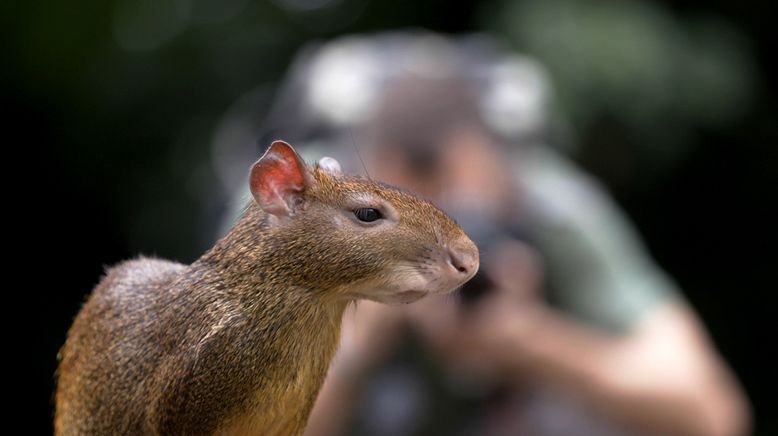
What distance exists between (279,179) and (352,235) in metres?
0.08

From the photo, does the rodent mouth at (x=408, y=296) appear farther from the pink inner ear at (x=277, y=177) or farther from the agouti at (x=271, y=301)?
the pink inner ear at (x=277, y=177)

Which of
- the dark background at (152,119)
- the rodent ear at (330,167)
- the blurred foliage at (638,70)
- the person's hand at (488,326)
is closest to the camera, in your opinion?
the rodent ear at (330,167)

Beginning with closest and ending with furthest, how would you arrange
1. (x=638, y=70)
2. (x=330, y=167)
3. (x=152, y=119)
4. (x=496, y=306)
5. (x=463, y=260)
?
(x=463, y=260) → (x=330, y=167) → (x=496, y=306) → (x=638, y=70) → (x=152, y=119)

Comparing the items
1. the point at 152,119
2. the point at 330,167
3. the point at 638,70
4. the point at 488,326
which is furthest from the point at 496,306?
the point at 152,119

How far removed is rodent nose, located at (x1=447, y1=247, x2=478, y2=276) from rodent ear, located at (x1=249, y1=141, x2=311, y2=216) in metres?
0.16

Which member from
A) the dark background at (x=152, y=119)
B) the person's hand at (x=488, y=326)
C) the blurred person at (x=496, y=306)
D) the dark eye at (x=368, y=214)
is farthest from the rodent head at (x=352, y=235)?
the dark background at (x=152, y=119)

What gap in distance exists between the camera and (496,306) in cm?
227

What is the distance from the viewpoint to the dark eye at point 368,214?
925mm

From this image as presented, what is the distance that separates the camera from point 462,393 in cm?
248

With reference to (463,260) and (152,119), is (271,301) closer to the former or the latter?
(463,260)

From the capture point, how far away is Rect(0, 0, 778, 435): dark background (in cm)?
416

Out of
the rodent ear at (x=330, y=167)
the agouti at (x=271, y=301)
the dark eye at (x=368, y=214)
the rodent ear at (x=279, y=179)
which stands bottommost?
the agouti at (x=271, y=301)

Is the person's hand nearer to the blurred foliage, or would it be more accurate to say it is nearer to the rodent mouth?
the rodent mouth

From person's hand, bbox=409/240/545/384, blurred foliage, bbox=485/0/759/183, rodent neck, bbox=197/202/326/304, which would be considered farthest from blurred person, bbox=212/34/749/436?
rodent neck, bbox=197/202/326/304
